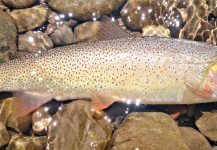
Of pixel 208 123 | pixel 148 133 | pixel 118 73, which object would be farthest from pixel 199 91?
pixel 118 73

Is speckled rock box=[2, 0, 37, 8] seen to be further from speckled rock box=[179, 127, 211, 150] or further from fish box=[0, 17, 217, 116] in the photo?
speckled rock box=[179, 127, 211, 150]

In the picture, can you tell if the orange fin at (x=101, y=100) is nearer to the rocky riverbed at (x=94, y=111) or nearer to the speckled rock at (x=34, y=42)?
the rocky riverbed at (x=94, y=111)

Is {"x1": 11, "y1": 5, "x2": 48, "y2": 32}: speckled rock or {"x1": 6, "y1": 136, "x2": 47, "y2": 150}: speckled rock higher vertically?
{"x1": 11, "y1": 5, "x2": 48, "y2": 32}: speckled rock

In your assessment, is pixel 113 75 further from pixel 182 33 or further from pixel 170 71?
pixel 182 33

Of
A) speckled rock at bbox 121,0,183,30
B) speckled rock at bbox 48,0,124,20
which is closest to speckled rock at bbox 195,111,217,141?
speckled rock at bbox 121,0,183,30

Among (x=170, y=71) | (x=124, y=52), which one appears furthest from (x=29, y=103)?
(x=170, y=71)

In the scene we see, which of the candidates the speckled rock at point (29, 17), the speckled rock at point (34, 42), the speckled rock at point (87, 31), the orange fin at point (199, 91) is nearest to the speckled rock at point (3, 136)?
the speckled rock at point (34, 42)
